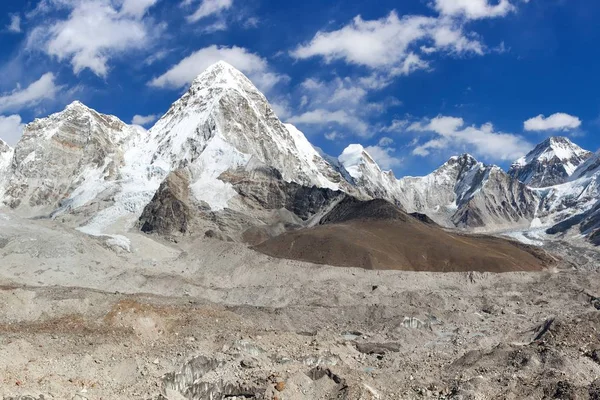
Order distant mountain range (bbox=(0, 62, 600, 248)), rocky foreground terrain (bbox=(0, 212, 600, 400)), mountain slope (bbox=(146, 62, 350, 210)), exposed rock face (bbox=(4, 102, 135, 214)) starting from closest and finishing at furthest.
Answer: rocky foreground terrain (bbox=(0, 212, 600, 400)) → distant mountain range (bbox=(0, 62, 600, 248)) → mountain slope (bbox=(146, 62, 350, 210)) → exposed rock face (bbox=(4, 102, 135, 214))

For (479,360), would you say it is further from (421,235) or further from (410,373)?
(421,235)

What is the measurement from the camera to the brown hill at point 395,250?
85875 millimetres

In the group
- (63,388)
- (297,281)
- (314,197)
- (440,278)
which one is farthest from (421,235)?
Result: (63,388)

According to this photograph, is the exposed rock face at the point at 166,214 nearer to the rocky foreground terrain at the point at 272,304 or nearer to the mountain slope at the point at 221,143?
the rocky foreground terrain at the point at 272,304

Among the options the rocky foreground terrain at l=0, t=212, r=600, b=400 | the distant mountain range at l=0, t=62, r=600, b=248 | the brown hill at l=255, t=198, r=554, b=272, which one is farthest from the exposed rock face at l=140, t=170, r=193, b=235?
the rocky foreground terrain at l=0, t=212, r=600, b=400

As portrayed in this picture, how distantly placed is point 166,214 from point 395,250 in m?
57.5

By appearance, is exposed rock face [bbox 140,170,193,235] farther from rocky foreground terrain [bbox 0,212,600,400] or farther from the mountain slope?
rocky foreground terrain [bbox 0,212,600,400]

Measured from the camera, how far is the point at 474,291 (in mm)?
72500

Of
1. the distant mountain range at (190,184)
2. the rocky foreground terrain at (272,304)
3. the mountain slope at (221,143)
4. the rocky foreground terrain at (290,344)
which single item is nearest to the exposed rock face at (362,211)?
the rocky foreground terrain at (272,304)

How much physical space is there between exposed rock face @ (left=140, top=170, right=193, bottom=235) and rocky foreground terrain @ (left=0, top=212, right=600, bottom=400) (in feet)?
196

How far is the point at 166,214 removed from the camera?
131 m

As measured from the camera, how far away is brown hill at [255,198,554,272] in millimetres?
85875

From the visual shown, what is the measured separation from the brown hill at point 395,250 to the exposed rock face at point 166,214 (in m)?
35.5

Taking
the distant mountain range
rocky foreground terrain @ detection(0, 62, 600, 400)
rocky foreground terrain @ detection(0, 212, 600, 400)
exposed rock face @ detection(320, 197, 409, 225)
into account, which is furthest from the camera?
the distant mountain range
